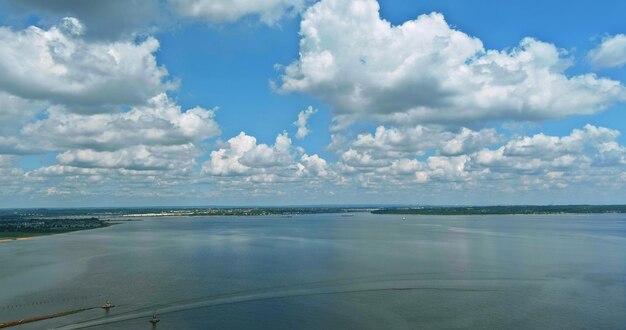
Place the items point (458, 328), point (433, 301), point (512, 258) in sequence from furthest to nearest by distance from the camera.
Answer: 1. point (512, 258)
2. point (433, 301)
3. point (458, 328)

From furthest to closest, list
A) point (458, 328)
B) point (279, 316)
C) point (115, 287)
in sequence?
point (115, 287) → point (279, 316) → point (458, 328)

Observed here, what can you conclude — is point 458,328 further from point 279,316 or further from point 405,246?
point 405,246

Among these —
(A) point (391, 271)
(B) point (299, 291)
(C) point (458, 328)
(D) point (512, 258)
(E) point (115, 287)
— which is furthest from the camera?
(D) point (512, 258)

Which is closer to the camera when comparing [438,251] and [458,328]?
[458,328]

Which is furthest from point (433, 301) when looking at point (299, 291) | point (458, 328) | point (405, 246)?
point (405, 246)

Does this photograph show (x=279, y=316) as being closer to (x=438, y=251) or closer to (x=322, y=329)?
(x=322, y=329)

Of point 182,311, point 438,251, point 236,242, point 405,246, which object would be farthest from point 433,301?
point 236,242
